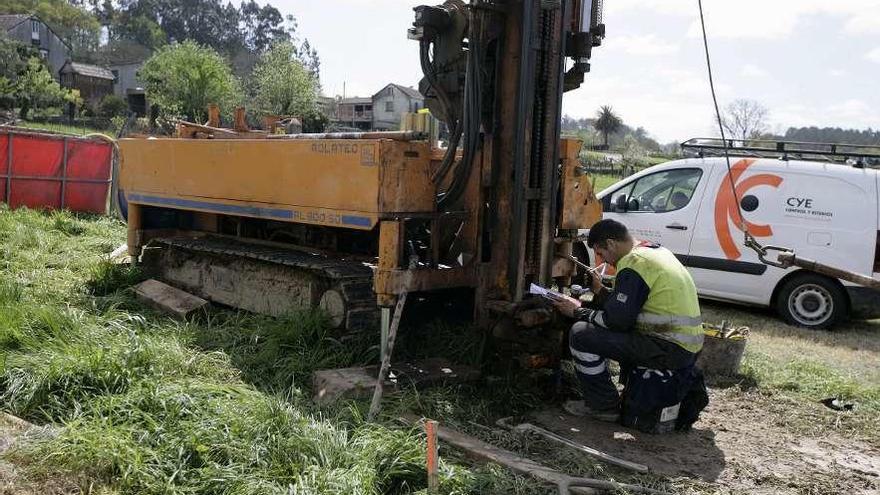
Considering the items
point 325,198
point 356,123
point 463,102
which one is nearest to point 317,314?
point 325,198

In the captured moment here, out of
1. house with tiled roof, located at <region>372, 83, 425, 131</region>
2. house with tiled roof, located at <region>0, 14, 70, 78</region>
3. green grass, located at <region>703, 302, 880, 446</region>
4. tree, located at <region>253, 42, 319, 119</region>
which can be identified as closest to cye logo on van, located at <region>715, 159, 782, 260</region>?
green grass, located at <region>703, 302, 880, 446</region>

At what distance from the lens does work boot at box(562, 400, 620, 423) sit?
16.9ft

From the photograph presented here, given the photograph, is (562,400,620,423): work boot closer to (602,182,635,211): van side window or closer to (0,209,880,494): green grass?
(0,209,880,494): green grass

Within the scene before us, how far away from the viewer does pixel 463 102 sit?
5.45m

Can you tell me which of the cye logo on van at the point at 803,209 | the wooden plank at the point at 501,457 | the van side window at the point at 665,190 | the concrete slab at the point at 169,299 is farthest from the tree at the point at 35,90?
the wooden plank at the point at 501,457

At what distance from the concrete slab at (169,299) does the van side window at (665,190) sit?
540 cm

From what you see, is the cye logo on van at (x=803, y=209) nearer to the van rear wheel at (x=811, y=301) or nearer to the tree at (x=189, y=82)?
the van rear wheel at (x=811, y=301)

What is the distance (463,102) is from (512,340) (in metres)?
1.70

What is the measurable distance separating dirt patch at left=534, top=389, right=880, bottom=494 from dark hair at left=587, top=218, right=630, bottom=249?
3.91ft

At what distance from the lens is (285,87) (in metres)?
58.2

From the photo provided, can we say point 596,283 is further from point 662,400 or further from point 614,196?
point 614,196

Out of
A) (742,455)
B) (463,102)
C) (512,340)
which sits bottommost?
(742,455)

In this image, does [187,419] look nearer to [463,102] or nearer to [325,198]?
Result: [325,198]

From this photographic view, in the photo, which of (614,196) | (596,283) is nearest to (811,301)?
(614,196)
